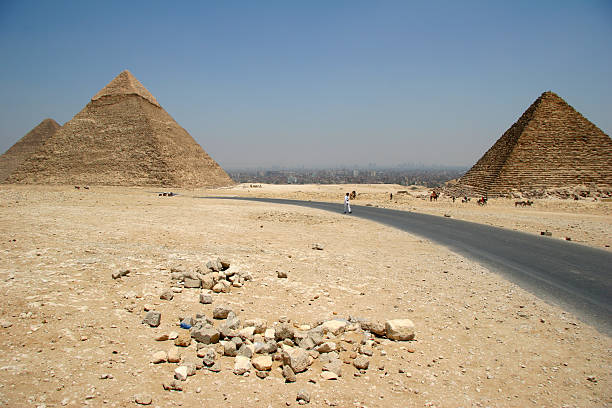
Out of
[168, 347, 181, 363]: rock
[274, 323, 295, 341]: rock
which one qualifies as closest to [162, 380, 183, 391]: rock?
[168, 347, 181, 363]: rock

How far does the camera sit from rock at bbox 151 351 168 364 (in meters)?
3.48

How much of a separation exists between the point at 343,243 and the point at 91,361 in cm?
811

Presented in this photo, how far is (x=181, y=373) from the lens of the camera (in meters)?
3.26

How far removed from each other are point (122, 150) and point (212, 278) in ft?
180

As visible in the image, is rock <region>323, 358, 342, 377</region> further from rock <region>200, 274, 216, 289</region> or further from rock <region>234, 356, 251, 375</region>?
rock <region>200, 274, 216, 289</region>

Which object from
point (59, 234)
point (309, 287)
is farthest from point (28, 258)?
point (309, 287)

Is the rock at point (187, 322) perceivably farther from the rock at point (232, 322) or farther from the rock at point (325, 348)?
the rock at point (325, 348)

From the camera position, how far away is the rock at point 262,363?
3.49 m

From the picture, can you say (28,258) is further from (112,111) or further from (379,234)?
(112,111)

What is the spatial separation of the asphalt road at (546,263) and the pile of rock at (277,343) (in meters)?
3.56

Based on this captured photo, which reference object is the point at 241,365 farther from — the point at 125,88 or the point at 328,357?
the point at 125,88

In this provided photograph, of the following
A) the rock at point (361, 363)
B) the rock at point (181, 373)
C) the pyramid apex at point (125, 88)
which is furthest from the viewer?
the pyramid apex at point (125, 88)

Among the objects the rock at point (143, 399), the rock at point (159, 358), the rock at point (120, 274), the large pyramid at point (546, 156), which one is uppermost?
the large pyramid at point (546, 156)

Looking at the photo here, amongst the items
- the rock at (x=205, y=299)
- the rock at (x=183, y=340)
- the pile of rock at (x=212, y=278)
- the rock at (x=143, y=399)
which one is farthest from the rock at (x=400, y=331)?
the rock at (x=143, y=399)
